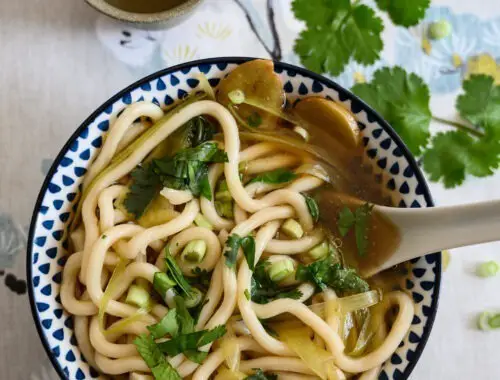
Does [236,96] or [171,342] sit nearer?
[171,342]

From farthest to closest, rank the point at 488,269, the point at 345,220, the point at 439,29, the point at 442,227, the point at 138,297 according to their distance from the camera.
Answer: the point at 439,29
the point at 488,269
the point at 345,220
the point at 138,297
the point at 442,227

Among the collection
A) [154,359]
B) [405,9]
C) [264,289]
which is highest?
[405,9]

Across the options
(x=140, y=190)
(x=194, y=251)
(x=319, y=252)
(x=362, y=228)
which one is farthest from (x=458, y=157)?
(x=140, y=190)

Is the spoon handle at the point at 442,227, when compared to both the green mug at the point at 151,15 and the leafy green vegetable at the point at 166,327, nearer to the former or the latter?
the leafy green vegetable at the point at 166,327

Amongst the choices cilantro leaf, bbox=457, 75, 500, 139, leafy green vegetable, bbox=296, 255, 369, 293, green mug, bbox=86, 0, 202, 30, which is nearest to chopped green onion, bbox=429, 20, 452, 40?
cilantro leaf, bbox=457, 75, 500, 139

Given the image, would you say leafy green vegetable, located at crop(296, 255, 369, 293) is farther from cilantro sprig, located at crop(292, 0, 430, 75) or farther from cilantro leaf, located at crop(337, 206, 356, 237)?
cilantro sprig, located at crop(292, 0, 430, 75)

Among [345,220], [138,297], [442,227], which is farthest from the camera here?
[345,220]

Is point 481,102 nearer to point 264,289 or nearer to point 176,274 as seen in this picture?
point 264,289
